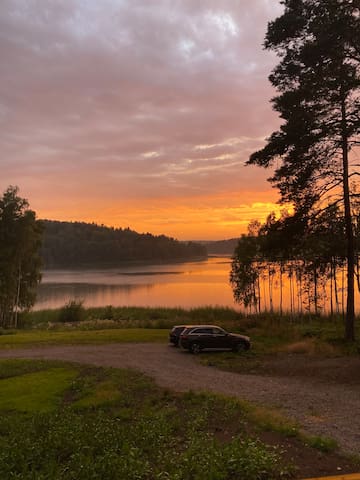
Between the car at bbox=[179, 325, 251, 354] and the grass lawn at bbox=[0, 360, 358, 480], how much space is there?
10.1 meters

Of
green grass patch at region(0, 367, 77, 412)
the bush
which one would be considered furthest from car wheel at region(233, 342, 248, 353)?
the bush

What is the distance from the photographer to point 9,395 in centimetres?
1335

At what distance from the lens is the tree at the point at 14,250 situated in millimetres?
46625

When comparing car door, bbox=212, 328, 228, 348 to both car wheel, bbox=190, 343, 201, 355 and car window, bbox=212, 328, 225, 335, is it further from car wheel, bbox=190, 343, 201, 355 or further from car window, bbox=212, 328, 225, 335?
car wheel, bbox=190, 343, 201, 355

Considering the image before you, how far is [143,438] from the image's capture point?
8.67m

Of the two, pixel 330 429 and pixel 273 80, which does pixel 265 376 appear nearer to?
pixel 330 429

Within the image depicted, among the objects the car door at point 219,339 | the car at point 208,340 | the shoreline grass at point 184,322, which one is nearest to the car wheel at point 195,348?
the car at point 208,340

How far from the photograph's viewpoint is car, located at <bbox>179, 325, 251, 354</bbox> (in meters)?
23.9

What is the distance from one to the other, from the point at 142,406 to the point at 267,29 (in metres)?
19.1

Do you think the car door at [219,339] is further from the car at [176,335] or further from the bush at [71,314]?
the bush at [71,314]

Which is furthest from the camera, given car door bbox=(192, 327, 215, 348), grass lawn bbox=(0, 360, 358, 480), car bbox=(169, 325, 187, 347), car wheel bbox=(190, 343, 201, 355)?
car bbox=(169, 325, 187, 347)

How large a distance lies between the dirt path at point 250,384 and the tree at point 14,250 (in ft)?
79.6

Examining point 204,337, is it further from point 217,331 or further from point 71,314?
point 71,314

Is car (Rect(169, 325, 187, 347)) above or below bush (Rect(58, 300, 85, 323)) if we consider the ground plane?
above
